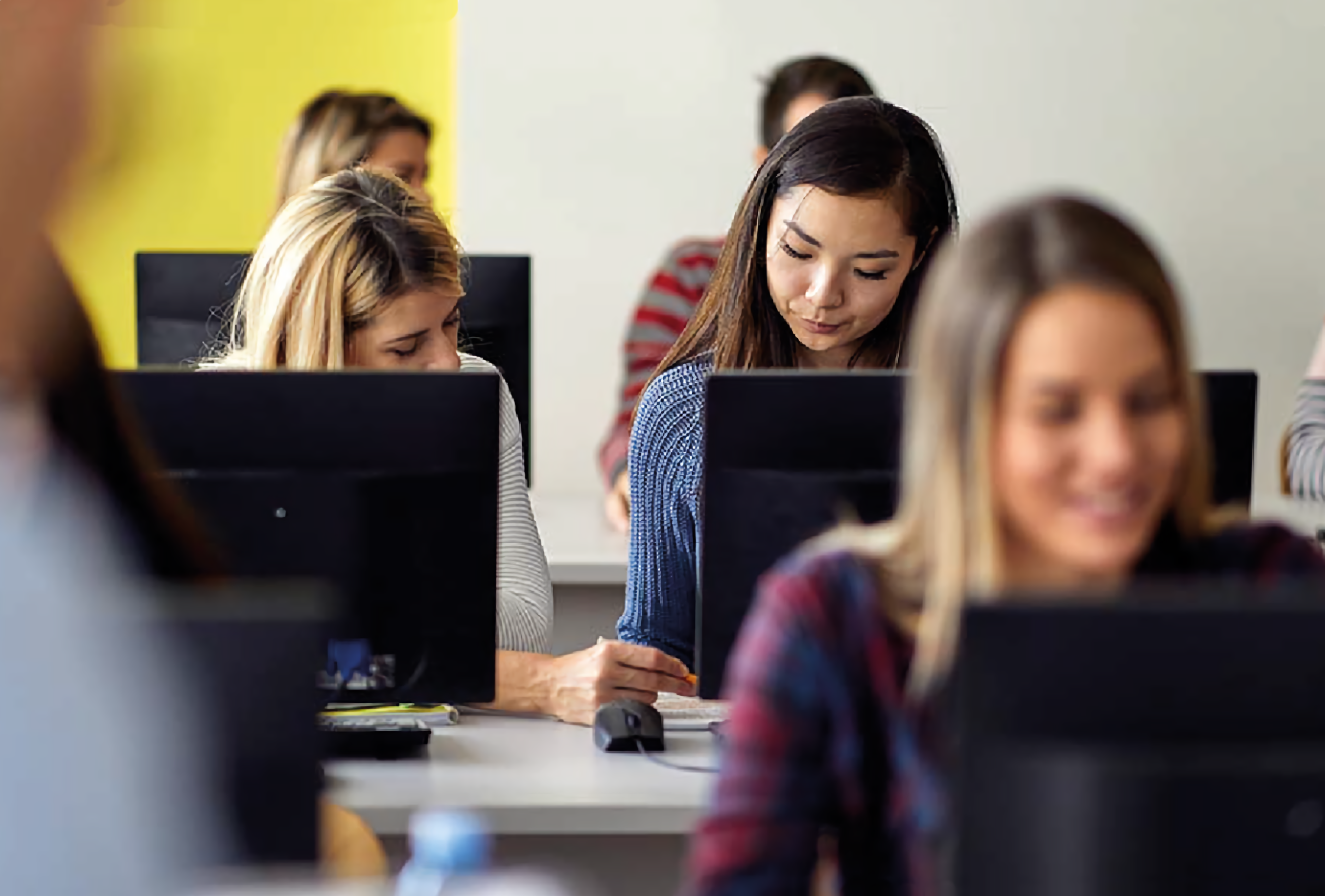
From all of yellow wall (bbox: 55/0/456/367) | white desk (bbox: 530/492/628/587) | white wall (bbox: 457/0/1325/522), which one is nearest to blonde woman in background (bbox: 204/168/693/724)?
white desk (bbox: 530/492/628/587)

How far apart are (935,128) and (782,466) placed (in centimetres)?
278

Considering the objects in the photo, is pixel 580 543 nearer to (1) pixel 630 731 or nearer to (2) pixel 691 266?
(2) pixel 691 266

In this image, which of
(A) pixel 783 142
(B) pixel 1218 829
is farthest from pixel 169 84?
(A) pixel 783 142

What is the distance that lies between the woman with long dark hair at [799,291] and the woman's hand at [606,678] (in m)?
0.15

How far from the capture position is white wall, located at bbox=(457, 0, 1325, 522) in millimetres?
4586

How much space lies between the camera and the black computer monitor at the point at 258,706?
3.91 feet

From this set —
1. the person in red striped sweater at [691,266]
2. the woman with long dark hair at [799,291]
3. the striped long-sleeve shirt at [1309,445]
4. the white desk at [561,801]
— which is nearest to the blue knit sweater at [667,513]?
the woman with long dark hair at [799,291]

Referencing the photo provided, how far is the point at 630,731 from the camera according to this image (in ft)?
7.23

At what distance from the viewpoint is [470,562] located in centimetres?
200

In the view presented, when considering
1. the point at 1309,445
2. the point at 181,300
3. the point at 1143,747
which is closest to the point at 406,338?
the point at 181,300

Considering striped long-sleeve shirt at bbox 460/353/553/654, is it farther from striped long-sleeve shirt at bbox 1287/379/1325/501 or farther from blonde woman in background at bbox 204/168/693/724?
striped long-sleeve shirt at bbox 1287/379/1325/501

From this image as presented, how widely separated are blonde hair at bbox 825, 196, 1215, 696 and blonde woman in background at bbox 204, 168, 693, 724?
927 millimetres

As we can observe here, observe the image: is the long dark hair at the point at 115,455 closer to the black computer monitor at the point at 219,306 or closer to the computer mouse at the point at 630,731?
the computer mouse at the point at 630,731

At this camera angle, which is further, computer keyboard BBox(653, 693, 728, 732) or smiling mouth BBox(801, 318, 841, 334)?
smiling mouth BBox(801, 318, 841, 334)
